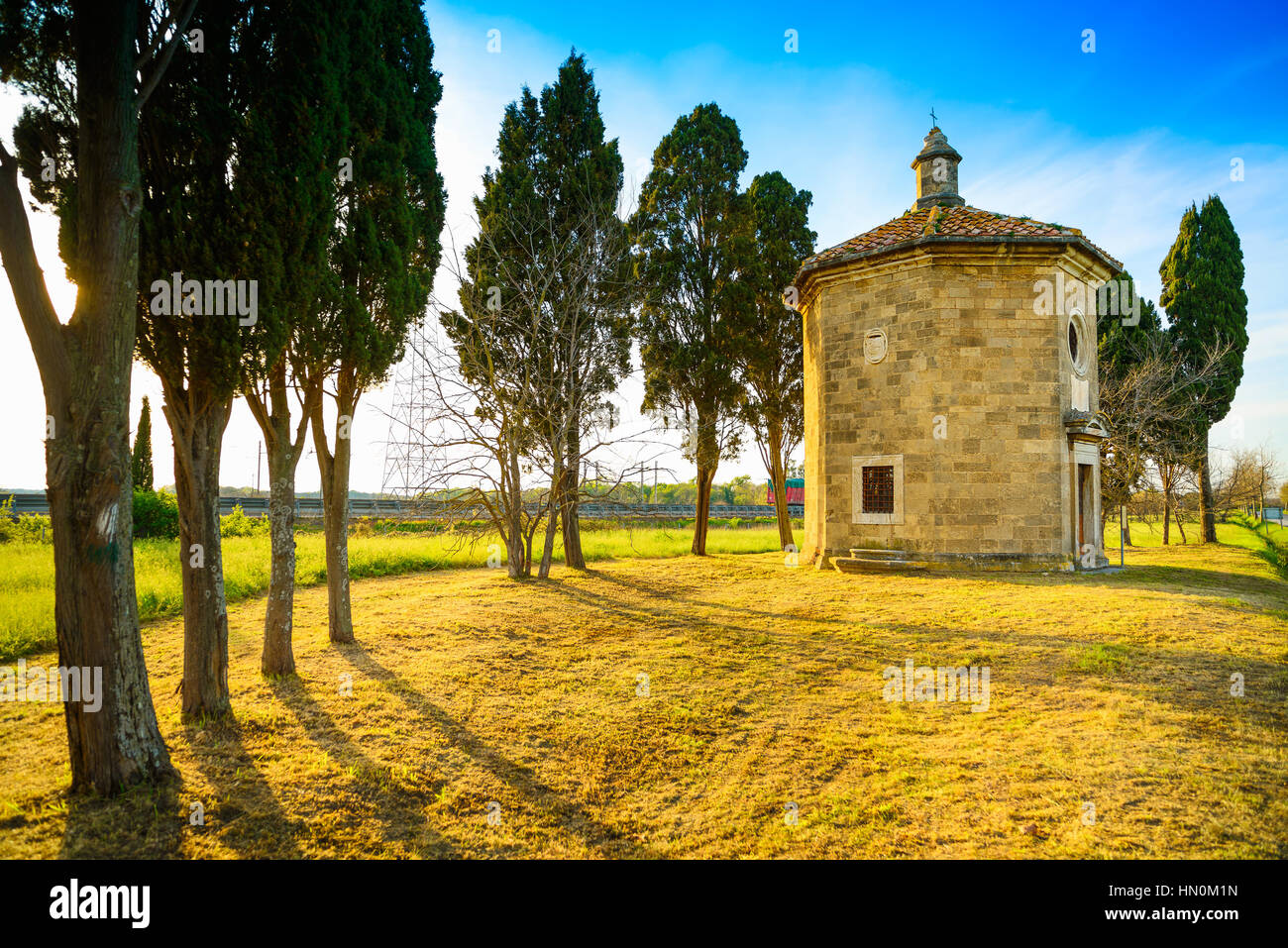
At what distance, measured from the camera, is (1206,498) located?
23.5m

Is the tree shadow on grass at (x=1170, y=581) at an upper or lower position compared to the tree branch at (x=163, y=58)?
lower

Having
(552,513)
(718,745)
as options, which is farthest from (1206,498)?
(718,745)

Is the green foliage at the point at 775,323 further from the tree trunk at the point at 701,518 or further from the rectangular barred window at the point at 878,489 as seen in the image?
the rectangular barred window at the point at 878,489

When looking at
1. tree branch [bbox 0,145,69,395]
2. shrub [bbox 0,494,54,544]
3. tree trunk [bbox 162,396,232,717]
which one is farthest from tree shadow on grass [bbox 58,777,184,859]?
shrub [bbox 0,494,54,544]

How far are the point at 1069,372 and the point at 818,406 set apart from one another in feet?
18.2

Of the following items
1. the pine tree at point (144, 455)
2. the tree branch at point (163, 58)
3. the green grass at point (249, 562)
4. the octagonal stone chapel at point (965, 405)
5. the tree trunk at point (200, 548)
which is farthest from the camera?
the pine tree at point (144, 455)

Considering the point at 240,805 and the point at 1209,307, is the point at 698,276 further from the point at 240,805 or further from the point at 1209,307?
the point at 1209,307

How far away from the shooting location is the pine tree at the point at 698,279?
61.1 ft

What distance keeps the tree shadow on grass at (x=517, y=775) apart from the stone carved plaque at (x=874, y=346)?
12096 millimetres

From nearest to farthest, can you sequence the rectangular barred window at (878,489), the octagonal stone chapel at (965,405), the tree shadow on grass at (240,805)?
the tree shadow on grass at (240,805), the octagonal stone chapel at (965,405), the rectangular barred window at (878,489)

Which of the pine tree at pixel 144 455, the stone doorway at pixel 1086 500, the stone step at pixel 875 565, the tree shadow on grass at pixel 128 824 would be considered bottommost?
the tree shadow on grass at pixel 128 824

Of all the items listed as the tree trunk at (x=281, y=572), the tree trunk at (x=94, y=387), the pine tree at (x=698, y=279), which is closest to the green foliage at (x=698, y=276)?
the pine tree at (x=698, y=279)

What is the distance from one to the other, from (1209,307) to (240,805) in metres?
32.5

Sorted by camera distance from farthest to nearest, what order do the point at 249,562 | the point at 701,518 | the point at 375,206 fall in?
1. the point at 701,518
2. the point at 249,562
3. the point at 375,206
